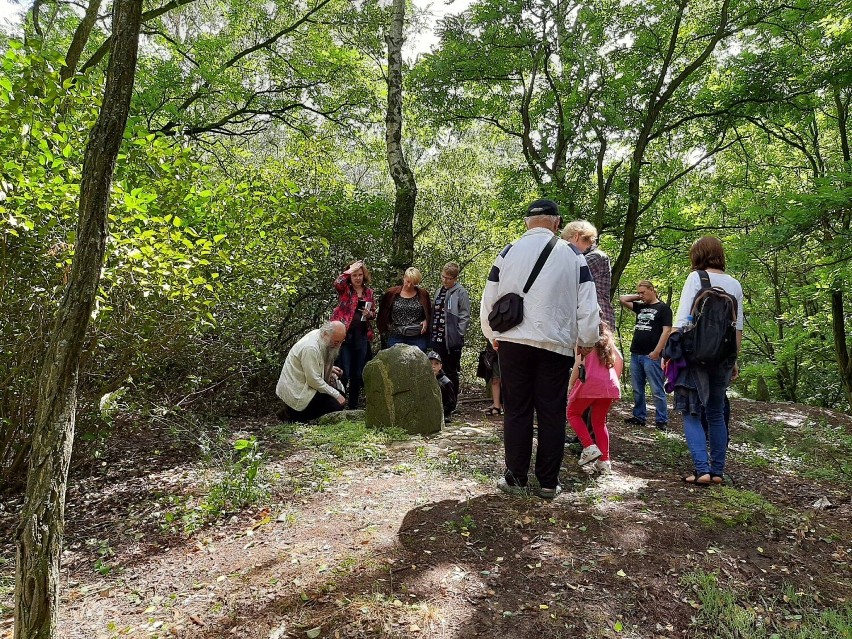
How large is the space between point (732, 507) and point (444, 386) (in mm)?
3691

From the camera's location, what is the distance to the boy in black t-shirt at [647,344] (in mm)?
6770

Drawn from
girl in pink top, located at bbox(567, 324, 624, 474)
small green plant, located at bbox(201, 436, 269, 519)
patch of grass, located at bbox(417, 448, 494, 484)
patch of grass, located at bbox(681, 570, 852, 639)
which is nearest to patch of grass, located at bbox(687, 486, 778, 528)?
patch of grass, located at bbox(681, 570, 852, 639)

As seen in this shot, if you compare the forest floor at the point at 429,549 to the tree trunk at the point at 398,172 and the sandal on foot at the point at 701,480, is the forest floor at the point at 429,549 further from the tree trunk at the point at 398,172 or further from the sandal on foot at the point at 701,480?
the tree trunk at the point at 398,172

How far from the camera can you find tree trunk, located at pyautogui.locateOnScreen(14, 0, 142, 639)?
1909 mm

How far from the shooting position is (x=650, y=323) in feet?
22.3

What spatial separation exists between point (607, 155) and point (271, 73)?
23.2ft

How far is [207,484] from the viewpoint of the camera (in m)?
4.25

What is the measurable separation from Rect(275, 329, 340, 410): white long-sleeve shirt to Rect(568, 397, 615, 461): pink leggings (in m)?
2.97

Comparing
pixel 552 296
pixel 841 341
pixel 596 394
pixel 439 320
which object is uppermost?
pixel 552 296

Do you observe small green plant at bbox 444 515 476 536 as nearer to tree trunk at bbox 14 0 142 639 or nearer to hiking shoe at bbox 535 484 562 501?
hiking shoe at bbox 535 484 562 501

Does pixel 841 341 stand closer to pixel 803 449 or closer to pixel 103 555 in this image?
pixel 803 449

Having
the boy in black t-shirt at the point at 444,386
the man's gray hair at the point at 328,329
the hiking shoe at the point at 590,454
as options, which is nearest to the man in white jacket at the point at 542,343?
the hiking shoe at the point at 590,454

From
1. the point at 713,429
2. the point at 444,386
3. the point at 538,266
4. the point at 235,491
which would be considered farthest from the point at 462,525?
the point at 444,386

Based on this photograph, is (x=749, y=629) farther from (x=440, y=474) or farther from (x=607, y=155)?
(x=607, y=155)
